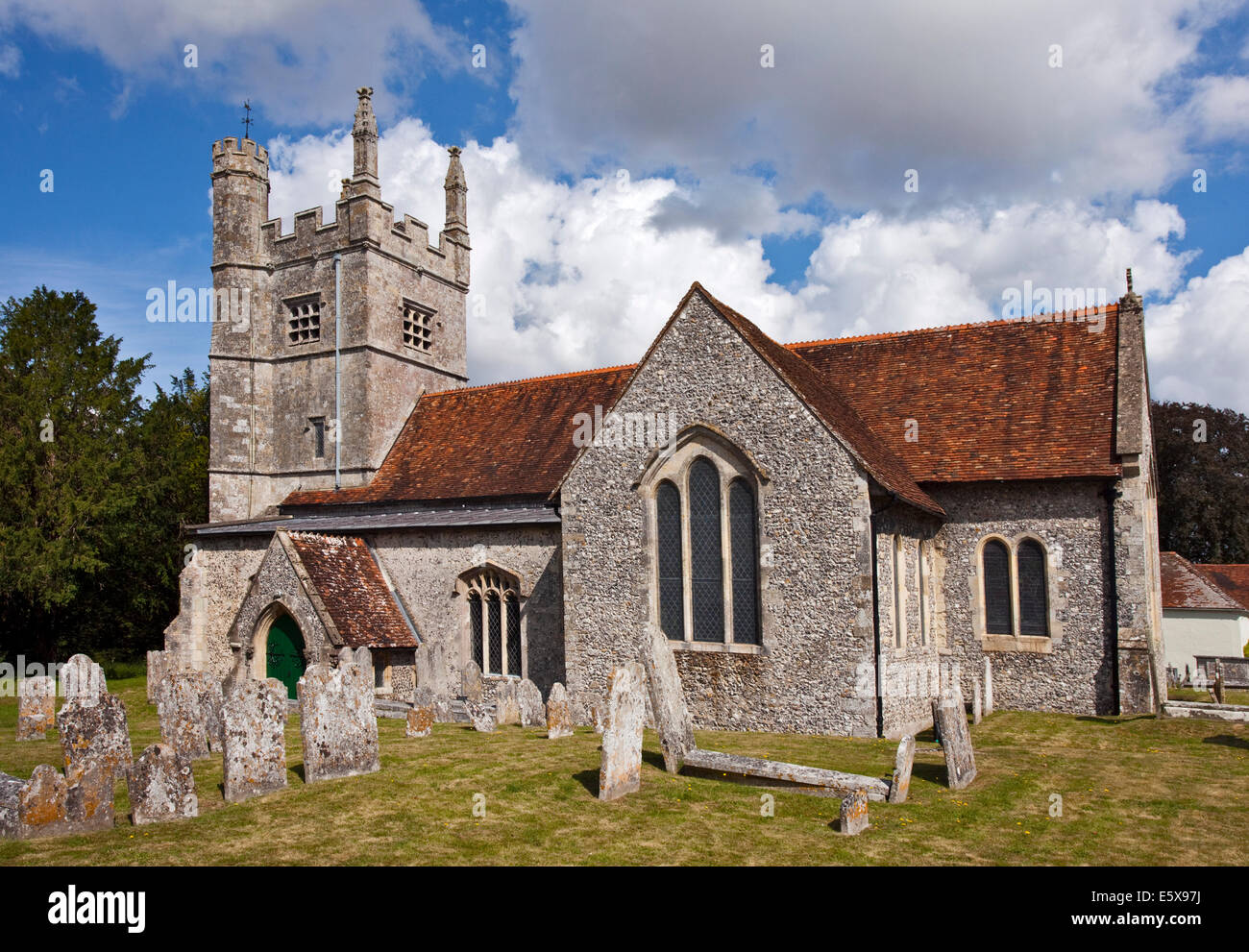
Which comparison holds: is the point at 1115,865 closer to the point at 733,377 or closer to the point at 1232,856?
the point at 1232,856

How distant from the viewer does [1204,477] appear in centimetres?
4272

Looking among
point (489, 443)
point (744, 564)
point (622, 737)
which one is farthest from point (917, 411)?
point (622, 737)

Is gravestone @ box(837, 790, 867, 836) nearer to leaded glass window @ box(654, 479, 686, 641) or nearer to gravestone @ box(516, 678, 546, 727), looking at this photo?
leaded glass window @ box(654, 479, 686, 641)

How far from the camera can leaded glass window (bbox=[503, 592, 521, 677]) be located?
20.6 metres

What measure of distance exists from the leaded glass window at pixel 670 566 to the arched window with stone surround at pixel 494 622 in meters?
5.06

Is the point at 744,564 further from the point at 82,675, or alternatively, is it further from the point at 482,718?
the point at 82,675

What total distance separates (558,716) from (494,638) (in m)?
6.15

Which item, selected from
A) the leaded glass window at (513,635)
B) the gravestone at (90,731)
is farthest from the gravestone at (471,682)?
the gravestone at (90,731)

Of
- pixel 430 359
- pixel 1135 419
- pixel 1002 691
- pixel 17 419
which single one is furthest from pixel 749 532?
pixel 17 419

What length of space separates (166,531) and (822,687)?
102 ft

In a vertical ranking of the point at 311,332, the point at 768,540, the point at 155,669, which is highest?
the point at 311,332

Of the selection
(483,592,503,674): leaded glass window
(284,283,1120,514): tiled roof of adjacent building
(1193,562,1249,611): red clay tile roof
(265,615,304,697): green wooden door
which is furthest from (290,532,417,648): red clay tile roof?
(1193,562,1249,611): red clay tile roof

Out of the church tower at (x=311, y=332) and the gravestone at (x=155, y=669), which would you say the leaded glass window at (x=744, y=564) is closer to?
the church tower at (x=311, y=332)

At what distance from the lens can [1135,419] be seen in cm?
1695
